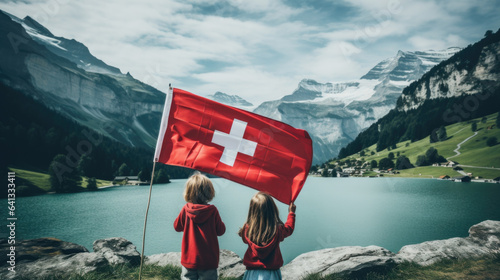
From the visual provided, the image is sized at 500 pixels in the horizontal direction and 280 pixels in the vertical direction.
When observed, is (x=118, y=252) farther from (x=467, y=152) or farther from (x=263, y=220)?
(x=467, y=152)

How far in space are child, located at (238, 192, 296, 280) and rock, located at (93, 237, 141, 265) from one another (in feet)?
25.6

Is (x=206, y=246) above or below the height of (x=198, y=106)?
below

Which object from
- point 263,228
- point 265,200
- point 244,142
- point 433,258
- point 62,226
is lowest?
point 62,226

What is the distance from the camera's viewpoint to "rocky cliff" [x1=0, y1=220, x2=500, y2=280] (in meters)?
10.2

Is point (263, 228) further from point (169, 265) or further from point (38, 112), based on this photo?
point (38, 112)

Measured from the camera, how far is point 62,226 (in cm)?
4262

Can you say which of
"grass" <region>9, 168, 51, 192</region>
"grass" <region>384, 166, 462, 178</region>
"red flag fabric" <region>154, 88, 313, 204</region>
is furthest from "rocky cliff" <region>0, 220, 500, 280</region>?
"grass" <region>384, 166, 462, 178</region>

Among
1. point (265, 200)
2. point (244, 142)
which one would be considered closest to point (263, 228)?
point (265, 200)

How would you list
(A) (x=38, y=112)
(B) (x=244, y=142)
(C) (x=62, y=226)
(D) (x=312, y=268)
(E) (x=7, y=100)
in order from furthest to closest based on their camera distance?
(A) (x=38, y=112)
(E) (x=7, y=100)
(C) (x=62, y=226)
(D) (x=312, y=268)
(B) (x=244, y=142)

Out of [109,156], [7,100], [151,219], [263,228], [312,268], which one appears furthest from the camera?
[109,156]

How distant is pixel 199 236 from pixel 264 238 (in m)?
1.44

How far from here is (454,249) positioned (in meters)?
13.1

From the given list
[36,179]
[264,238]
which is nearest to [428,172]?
[264,238]

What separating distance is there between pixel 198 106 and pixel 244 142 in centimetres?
184
